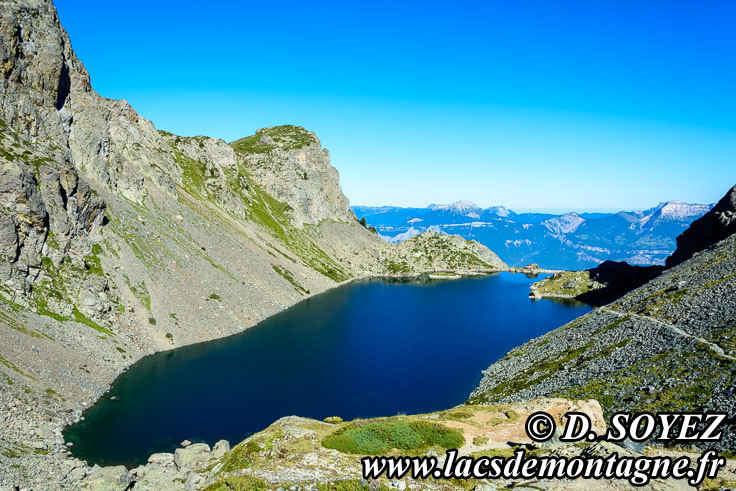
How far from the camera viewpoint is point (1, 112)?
9538cm

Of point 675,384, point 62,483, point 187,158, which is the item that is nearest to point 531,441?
point 675,384

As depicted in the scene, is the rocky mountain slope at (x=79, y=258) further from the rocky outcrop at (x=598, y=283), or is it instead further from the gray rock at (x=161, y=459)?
the rocky outcrop at (x=598, y=283)

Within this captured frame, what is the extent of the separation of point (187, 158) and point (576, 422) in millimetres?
200925

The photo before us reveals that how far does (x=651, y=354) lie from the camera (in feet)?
181

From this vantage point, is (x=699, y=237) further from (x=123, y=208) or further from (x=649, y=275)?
(x=123, y=208)

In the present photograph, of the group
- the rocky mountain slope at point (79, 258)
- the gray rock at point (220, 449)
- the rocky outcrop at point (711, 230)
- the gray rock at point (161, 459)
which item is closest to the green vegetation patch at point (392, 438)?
the gray rock at point (220, 449)

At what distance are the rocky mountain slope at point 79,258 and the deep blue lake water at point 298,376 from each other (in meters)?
6.21

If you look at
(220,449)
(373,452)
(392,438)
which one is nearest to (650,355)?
(392,438)

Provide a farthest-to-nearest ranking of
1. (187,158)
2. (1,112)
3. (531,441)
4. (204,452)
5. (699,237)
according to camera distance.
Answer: (187,158), (699,237), (1,112), (204,452), (531,441)

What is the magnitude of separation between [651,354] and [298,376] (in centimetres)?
6091

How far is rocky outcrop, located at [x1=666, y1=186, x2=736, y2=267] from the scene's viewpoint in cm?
11494

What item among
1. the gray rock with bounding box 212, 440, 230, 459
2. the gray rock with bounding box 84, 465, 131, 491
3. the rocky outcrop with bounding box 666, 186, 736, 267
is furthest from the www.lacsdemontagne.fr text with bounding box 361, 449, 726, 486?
the rocky outcrop with bounding box 666, 186, 736, 267

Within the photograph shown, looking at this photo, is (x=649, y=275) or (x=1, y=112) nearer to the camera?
(x=1, y=112)

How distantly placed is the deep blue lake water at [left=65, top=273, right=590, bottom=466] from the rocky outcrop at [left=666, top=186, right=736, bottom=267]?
4198cm
